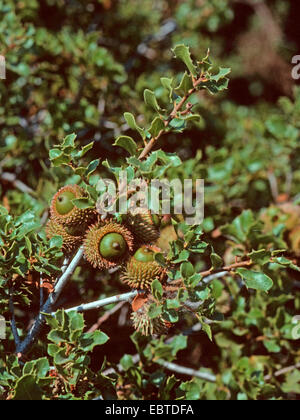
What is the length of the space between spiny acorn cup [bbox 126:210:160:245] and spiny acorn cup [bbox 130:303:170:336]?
0.70 feet

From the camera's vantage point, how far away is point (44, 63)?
8.95 ft

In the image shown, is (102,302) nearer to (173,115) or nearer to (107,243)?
(107,243)

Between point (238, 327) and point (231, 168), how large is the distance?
0.93m

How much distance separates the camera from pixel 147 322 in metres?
1.39

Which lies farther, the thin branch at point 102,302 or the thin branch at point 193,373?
the thin branch at point 193,373

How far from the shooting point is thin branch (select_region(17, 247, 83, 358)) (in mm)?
1370

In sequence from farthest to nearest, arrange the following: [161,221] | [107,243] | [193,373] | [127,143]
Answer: [193,373], [161,221], [127,143], [107,243]

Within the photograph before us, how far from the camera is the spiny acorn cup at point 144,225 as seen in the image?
54.9 inches

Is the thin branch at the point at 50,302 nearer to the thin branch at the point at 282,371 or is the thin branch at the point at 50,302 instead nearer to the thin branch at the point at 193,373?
the thin branch at the point at 193,373

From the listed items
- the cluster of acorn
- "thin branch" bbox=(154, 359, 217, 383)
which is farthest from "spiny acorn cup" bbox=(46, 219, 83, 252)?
"thin branch" bbox=(154, 359, 217, 383)

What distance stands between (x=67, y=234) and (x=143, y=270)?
28cm

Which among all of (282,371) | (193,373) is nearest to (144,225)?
(193,373)

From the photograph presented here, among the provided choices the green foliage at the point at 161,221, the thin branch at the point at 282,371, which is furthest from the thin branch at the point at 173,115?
the thin branch at the point at 282,371

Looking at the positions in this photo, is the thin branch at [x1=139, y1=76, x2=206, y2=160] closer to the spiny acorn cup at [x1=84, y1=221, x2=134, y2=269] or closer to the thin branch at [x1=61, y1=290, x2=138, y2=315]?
the spiny acorn cup at [x1=84, y1=221, x2=134, y2=269]
